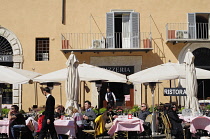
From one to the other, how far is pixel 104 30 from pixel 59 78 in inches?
285

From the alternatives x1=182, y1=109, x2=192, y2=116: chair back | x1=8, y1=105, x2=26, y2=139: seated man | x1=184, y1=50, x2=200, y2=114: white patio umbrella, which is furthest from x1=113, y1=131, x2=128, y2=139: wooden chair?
x1=184, y1=50, x2=200, y2=114: white patio umbrella

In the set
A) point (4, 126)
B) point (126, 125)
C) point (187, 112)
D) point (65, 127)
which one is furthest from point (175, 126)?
point (4, 126)

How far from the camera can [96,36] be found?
67.5 ft

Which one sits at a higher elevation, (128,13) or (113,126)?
(128,13)

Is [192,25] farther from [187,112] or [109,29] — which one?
[187,112]

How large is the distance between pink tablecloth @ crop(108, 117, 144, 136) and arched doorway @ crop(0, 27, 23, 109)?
440 inches

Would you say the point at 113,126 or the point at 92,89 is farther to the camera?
the point at 92,89

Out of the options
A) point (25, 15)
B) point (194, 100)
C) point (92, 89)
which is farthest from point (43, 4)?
point (194, 100)

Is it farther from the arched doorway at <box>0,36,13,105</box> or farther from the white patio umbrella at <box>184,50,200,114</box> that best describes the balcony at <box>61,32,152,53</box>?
the white patio umbrella at <box>184,50,200,114</box>

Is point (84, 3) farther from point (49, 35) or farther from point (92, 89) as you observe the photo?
point (92, 89)

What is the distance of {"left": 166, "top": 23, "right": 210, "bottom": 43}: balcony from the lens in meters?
19.9

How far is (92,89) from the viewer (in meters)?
20.5

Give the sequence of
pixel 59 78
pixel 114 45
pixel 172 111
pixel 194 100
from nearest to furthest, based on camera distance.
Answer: pixel 172 111 < pixel 194 100 < pixel 59 78 < pixel 114 45

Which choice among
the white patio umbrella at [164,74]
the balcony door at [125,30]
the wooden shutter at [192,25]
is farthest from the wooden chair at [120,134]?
the wooden shutter at [192,25]
